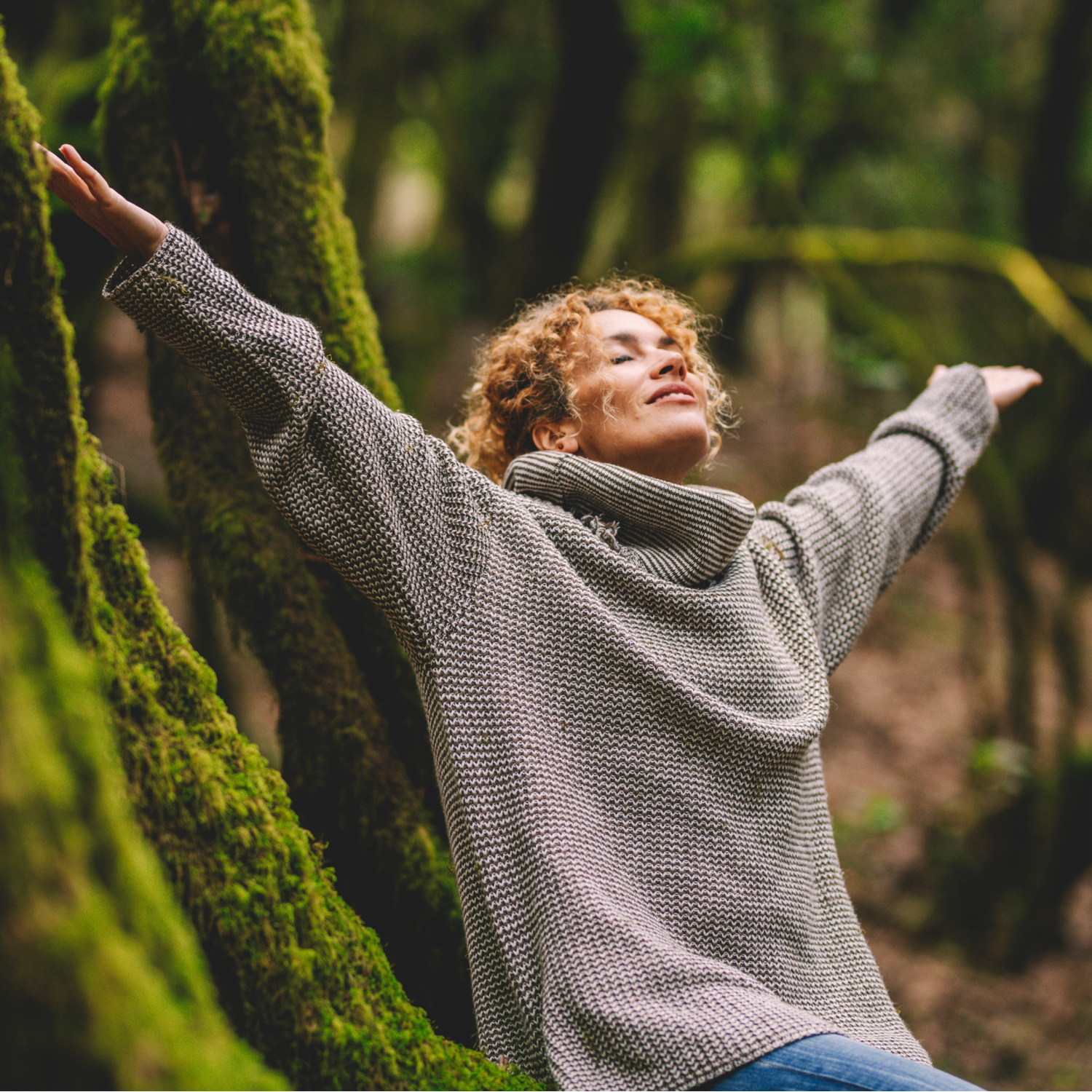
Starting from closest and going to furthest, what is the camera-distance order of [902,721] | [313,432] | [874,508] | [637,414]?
[313,432] → [637,414] → [874,508] → [902,721]

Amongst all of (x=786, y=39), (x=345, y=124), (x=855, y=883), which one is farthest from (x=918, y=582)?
(x=345, y=124)

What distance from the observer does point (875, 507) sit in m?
2.37

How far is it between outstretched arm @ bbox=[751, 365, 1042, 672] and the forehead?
526mm

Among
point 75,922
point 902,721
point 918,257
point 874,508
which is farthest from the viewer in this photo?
point 902,721

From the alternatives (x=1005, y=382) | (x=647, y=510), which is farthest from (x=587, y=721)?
(x=1005, y=382)

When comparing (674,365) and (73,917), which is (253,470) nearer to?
(674,365)

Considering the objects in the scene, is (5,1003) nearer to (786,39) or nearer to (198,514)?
(198,514)

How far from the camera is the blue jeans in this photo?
144 centimetres

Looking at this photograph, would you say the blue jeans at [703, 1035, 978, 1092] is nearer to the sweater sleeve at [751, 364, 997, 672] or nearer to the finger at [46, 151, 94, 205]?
the sweater sleeve at [751, 364, 997, 672]

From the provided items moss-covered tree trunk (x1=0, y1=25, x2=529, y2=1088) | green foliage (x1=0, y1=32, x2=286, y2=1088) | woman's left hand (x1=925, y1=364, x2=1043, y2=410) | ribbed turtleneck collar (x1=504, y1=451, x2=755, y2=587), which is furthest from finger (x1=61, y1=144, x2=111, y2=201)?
woman's left hand (x1=925, y1=364, x2=1043, y2=410)

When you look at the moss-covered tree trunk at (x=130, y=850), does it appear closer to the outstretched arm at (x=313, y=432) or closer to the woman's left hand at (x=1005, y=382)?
the outstretched arm at (x=313, y=432)

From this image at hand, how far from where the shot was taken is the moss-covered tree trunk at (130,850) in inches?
27.5

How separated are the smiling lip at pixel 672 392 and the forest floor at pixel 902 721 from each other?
777mm

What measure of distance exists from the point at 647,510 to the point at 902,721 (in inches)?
249
